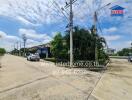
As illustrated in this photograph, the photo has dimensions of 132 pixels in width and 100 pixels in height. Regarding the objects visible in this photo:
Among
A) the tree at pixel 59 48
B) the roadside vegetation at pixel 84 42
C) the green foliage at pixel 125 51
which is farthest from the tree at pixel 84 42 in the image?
the green foliage at pixel 125 51

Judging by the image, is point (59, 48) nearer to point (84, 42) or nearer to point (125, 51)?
point (84, 42)

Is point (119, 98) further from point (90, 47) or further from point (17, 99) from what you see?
point (90, 47)

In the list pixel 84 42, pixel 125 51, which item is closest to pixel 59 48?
pixel 84 42

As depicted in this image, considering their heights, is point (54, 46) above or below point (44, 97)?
above

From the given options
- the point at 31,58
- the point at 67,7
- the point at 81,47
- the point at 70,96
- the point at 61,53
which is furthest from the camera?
the point at 31,58

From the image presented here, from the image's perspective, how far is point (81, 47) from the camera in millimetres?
26953

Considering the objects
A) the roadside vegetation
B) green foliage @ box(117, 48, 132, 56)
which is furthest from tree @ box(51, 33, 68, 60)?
green foliage @ box(117, 48, 132, 56)

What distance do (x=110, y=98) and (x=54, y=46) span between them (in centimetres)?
3220

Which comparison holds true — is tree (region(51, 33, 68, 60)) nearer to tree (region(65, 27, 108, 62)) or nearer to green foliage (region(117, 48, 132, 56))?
tree (region(65, 27, 108, 62))

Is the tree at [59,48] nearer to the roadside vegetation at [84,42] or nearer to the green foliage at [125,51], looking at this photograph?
the roadside vegetation at [84,42]

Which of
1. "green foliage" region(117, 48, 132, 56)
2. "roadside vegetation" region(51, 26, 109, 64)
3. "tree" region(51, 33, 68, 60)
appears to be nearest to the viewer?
"roadside vegetation" region(51, 26, 109, 64)

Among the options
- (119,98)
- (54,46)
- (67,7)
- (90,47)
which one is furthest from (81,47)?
(119,98)

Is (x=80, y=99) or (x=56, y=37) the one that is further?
(x=56, y=37)

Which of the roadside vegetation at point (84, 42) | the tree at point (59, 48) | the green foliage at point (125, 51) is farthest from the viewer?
the green foliage at point (125, 51)
